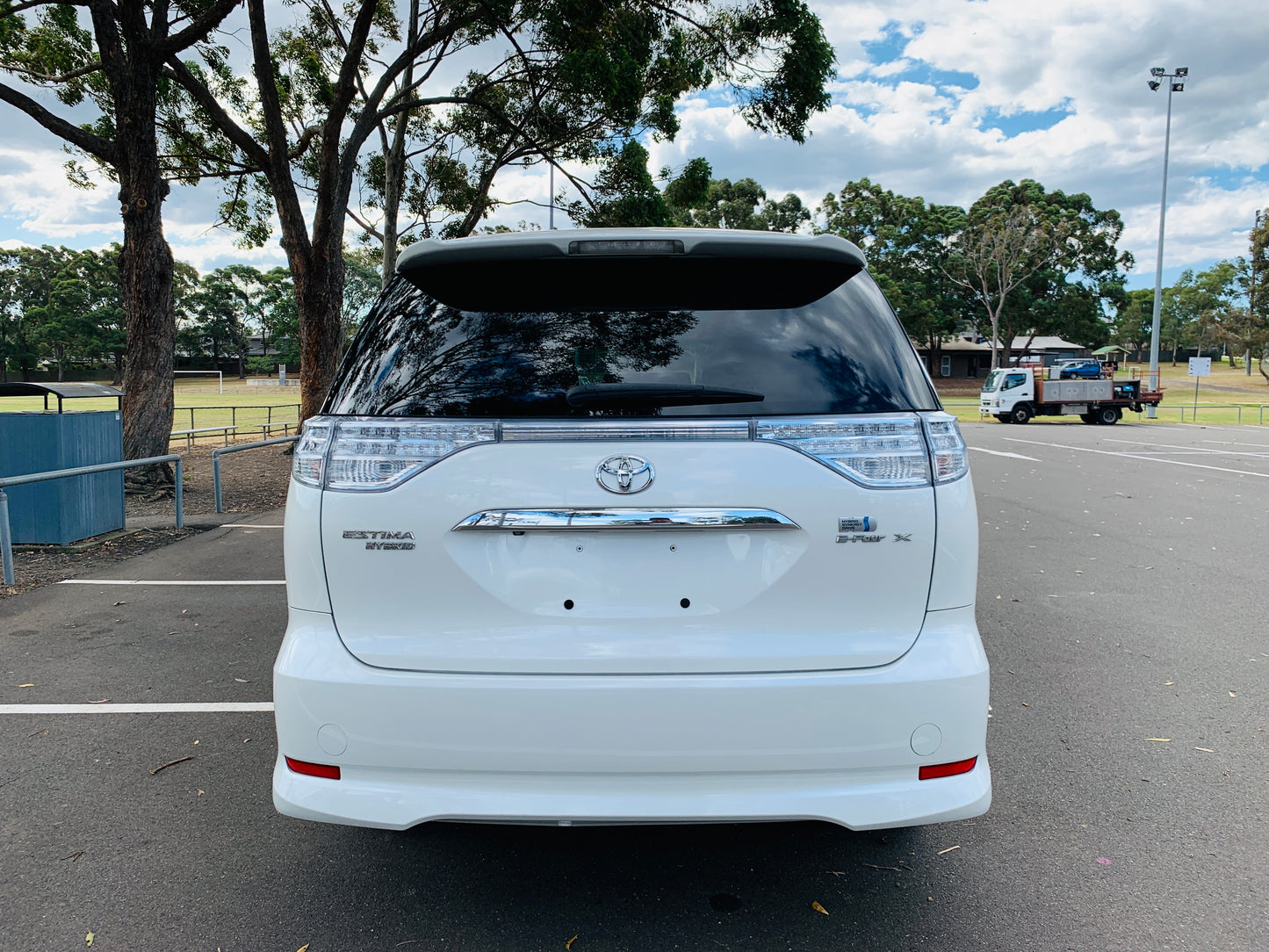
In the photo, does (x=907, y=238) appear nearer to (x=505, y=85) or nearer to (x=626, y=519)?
(x=505, y=85)

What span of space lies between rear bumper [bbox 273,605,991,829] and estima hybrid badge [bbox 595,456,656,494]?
450 millimetres

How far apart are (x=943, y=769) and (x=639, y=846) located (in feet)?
3.69

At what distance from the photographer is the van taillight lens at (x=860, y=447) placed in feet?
6.66

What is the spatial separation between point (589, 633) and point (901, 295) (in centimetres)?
5758

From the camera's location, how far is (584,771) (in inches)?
79.5

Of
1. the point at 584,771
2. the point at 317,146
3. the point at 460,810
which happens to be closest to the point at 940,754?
the point at 584,771

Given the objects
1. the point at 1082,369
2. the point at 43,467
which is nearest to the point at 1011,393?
the point at 1082,369

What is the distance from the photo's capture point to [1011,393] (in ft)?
107

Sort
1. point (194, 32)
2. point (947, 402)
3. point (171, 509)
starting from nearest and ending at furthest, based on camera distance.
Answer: point (171, 509) → point (194, 32) → point (947, 402)

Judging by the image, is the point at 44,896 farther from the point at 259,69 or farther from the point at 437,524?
the point at 259,69

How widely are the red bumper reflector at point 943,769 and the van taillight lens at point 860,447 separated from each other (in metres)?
0.70

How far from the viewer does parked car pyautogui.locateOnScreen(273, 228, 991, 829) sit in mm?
1995

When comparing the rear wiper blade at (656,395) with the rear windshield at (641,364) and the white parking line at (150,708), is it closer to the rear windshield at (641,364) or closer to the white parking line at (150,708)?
the rear windshield at (641,364)

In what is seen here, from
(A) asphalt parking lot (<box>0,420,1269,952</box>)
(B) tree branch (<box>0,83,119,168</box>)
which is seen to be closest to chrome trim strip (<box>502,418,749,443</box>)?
(A) asphalt parking lot (<box>0,420,1269,952</box>)
